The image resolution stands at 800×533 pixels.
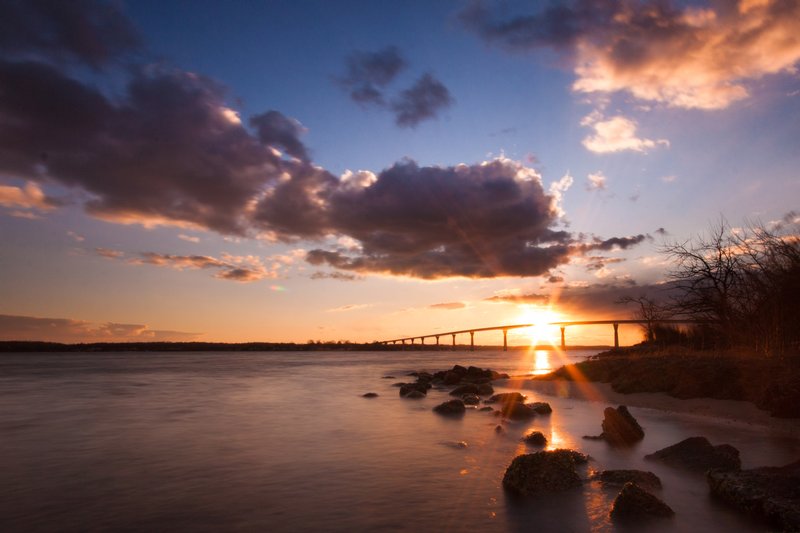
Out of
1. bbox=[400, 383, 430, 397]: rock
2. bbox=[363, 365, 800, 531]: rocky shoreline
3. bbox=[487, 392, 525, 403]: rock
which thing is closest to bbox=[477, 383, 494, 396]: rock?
bbox=[400, 383, 430, 397]: rock

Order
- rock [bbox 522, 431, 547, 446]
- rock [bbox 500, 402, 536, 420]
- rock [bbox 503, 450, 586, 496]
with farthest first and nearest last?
rock [bbox 500, 402, 536, 420] → rock [bbox 522, 431, 547, 446] → rock [bbox 503, 450, 586, 496]

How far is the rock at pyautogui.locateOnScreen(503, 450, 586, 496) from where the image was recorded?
7980 millimetres

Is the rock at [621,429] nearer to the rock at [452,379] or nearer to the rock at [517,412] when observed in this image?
the rock at [517,412]

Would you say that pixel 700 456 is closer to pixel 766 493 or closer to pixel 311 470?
pixel 766 493

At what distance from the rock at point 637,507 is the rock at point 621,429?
17.7ft

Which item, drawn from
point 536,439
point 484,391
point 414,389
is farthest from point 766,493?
point 414,389

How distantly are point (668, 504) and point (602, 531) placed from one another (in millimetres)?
1742

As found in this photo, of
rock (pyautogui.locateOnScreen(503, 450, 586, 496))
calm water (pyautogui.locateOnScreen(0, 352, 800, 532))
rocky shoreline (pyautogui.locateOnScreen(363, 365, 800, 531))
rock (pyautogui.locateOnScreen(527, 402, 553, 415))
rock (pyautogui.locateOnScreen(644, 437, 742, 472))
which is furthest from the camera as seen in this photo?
rock (pyautogui.locateOnScreen(527, 402, 553, 415))

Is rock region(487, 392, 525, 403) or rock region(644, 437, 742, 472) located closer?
rock region(644, 437, 742, 472)

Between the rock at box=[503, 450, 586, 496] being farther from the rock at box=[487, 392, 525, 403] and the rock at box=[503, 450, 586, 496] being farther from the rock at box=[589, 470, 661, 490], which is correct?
the rock at box=[487, 392, 525, 403]

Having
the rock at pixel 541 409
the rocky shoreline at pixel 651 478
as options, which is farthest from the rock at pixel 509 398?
the rocky shoreline at pixel 651 478

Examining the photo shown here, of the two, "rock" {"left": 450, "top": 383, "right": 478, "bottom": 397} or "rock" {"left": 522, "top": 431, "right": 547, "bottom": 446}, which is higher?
"rock" {"left": 522, "top": 431, "right": 547, "bottom": 446}

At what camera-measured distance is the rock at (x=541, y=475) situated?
26.2ft

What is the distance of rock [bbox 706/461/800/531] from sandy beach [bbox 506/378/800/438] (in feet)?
20.3
